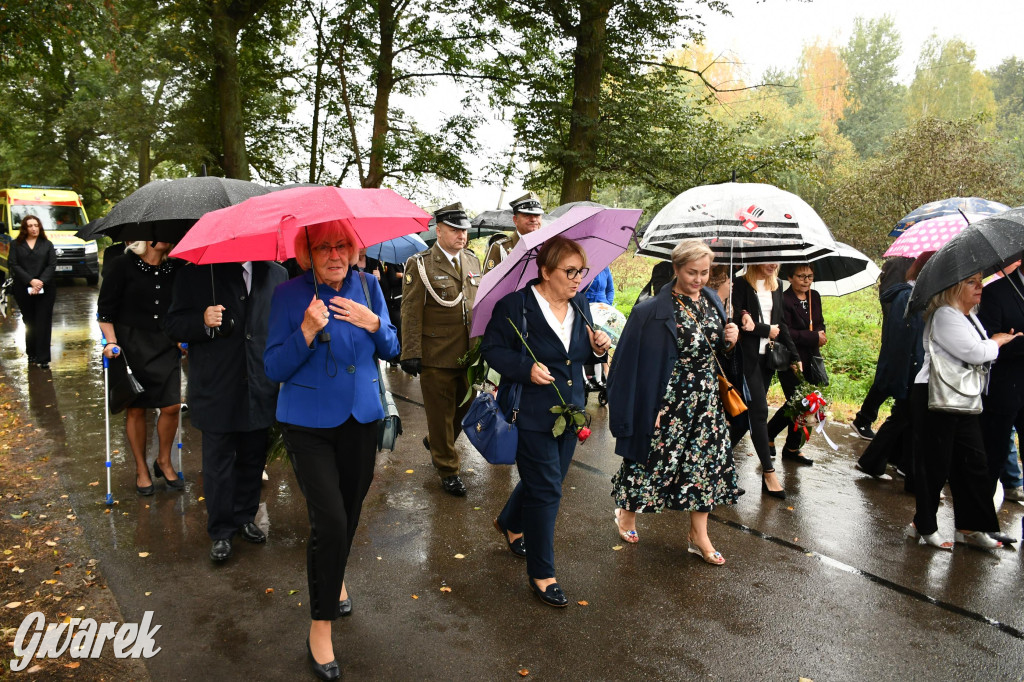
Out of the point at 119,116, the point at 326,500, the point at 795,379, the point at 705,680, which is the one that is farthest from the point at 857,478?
the point at 119,116

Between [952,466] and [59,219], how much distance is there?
26.0 metres

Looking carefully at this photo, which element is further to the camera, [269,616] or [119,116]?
[119,116]

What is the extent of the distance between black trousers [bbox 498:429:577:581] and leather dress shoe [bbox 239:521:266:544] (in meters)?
1.83

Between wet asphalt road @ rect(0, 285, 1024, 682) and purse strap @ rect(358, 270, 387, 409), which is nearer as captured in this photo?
wet asphalt road @ rect(0, 285, 1024, 682)

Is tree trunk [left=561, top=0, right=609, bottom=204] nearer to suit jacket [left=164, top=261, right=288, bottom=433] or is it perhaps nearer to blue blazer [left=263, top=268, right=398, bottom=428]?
suit jacket [left=164, top=261, right=288, bottom=433]

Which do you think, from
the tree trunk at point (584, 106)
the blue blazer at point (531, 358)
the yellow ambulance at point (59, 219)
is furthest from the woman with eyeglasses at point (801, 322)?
the yellow ambulance at point (59, 219)

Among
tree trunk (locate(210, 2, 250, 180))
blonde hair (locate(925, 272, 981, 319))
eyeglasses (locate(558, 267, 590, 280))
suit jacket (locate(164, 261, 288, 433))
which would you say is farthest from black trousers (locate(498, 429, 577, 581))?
tree trunk (locate(210, 2, 250, 180))

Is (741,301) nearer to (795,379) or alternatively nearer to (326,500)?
(795,379)

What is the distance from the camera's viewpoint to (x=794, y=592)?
4320 mm

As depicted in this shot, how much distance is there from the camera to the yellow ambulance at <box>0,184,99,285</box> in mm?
22328

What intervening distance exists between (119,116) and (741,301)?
56.6ft

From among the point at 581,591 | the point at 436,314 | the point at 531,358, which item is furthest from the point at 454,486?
the point at 531,358

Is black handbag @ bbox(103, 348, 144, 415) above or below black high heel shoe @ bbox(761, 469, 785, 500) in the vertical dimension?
above

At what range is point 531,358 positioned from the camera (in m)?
4.05
